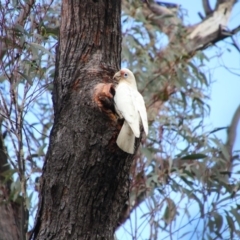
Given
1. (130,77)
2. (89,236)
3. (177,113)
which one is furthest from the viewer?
(177,113)

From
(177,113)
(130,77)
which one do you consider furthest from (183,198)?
(130,77)

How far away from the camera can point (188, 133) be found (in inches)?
178

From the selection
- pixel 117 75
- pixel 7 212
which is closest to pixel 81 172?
pixel 117 75

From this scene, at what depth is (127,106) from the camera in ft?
8.11

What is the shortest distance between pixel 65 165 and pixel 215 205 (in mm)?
1770

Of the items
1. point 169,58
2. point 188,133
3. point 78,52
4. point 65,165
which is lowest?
point 65,165

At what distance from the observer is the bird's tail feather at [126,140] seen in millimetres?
2318

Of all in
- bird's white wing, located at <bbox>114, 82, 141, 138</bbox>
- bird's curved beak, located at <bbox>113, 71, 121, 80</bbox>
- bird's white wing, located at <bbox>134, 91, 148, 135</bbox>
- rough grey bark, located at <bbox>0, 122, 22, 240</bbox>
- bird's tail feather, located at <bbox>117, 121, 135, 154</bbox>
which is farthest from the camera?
rough grey bark, located at <bbox>0, 122, 22, 240</bbox>

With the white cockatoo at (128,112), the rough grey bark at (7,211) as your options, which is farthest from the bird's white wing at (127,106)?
the rough grey bark at (7,211)

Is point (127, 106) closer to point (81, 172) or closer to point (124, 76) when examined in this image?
point (81, 172)

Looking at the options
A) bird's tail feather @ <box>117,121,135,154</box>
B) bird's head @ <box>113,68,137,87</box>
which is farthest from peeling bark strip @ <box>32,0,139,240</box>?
bird's head @ <box>113,68,137,87</box>

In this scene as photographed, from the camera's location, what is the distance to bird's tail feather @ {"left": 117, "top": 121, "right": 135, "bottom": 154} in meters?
2.32

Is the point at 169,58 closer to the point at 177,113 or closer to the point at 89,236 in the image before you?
the point at 177,113

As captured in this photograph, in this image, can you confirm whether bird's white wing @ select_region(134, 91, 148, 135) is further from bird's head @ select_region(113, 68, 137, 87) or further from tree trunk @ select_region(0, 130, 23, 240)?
tree trunk @ select_region(0, 130, 23, 240)
